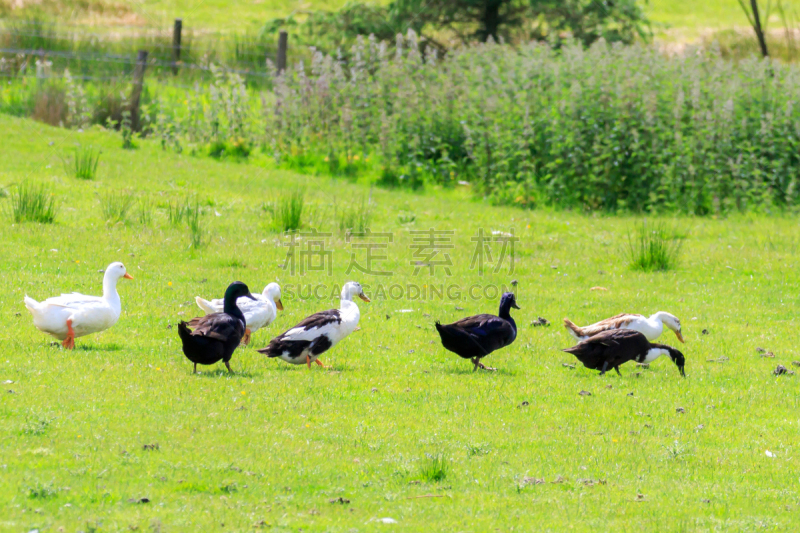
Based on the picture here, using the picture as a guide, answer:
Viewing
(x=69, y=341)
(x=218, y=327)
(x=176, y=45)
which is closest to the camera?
(x=218, y=327)

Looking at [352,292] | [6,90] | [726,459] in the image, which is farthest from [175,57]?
[726,459]

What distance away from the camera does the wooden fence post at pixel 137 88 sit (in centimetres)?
2604

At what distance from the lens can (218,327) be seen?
29.2ft

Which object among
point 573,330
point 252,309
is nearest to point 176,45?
point 252,309

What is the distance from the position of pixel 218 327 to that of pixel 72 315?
1.73 meters

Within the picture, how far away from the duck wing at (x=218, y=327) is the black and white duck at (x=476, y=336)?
225 centimetres

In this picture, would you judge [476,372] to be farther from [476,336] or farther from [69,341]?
[69,341]

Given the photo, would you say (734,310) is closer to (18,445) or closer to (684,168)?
(684,168)

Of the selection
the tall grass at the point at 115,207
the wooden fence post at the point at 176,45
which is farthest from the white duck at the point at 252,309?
the wooden fence post at the point at 176,45

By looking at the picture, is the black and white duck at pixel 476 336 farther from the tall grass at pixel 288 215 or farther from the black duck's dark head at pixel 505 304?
the tall grass at pixel 288 215

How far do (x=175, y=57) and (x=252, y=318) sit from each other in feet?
83.5

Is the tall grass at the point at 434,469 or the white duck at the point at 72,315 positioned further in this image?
the white duck at the point at 72,315

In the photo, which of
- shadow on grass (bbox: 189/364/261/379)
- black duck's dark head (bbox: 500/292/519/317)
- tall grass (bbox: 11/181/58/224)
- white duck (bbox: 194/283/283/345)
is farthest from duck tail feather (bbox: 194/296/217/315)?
tall grass (bbox: 11/181/58/224)

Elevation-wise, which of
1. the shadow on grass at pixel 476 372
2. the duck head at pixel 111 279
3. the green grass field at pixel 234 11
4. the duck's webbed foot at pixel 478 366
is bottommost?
the shadow on grass at pixel 476 372
